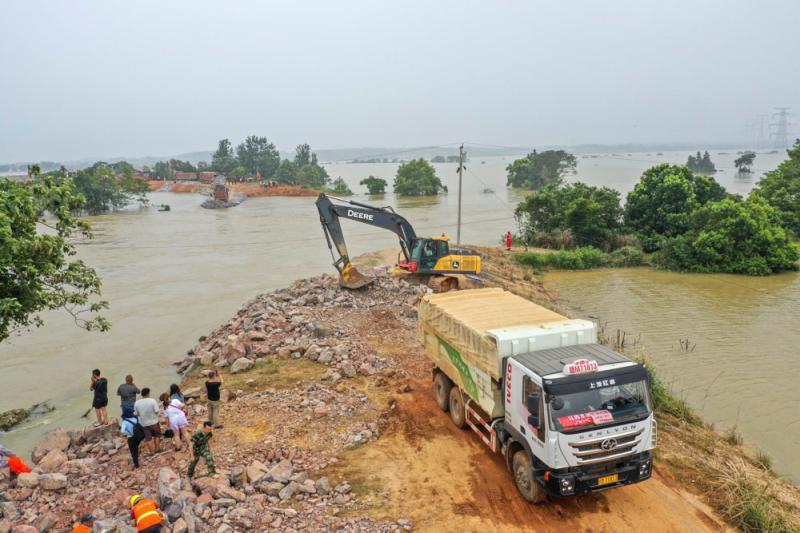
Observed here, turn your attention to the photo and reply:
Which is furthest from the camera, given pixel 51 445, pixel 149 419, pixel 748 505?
pixel 51 445

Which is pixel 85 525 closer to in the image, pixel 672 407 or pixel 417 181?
pixel 672 407

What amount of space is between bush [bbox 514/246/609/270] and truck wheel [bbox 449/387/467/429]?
69.1ft

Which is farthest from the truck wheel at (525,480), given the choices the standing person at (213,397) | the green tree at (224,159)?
the green tree at (224,159)

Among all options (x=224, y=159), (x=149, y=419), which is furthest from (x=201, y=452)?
(x=224, y=159)

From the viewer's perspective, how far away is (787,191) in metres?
37.6

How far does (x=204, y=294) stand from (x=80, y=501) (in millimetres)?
18291

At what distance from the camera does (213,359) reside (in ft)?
49.6

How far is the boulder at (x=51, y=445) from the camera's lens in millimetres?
9844

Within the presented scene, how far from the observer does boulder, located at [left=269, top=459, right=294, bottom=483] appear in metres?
8.76

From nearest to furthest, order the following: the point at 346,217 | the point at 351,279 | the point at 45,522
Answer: the point at 45,522, the point at 346,217, the point at 351,279

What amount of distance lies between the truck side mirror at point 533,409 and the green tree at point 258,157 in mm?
103209

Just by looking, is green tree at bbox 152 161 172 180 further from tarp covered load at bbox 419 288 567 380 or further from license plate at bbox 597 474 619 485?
license plate at bbox 597 474 619 485

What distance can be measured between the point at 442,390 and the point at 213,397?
4774 mm

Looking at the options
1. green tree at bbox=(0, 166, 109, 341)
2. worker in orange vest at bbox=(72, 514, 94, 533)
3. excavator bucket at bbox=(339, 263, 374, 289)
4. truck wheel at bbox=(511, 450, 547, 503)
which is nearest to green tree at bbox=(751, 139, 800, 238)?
excavator bucket at bbox=(339, 263, 374, 289)
